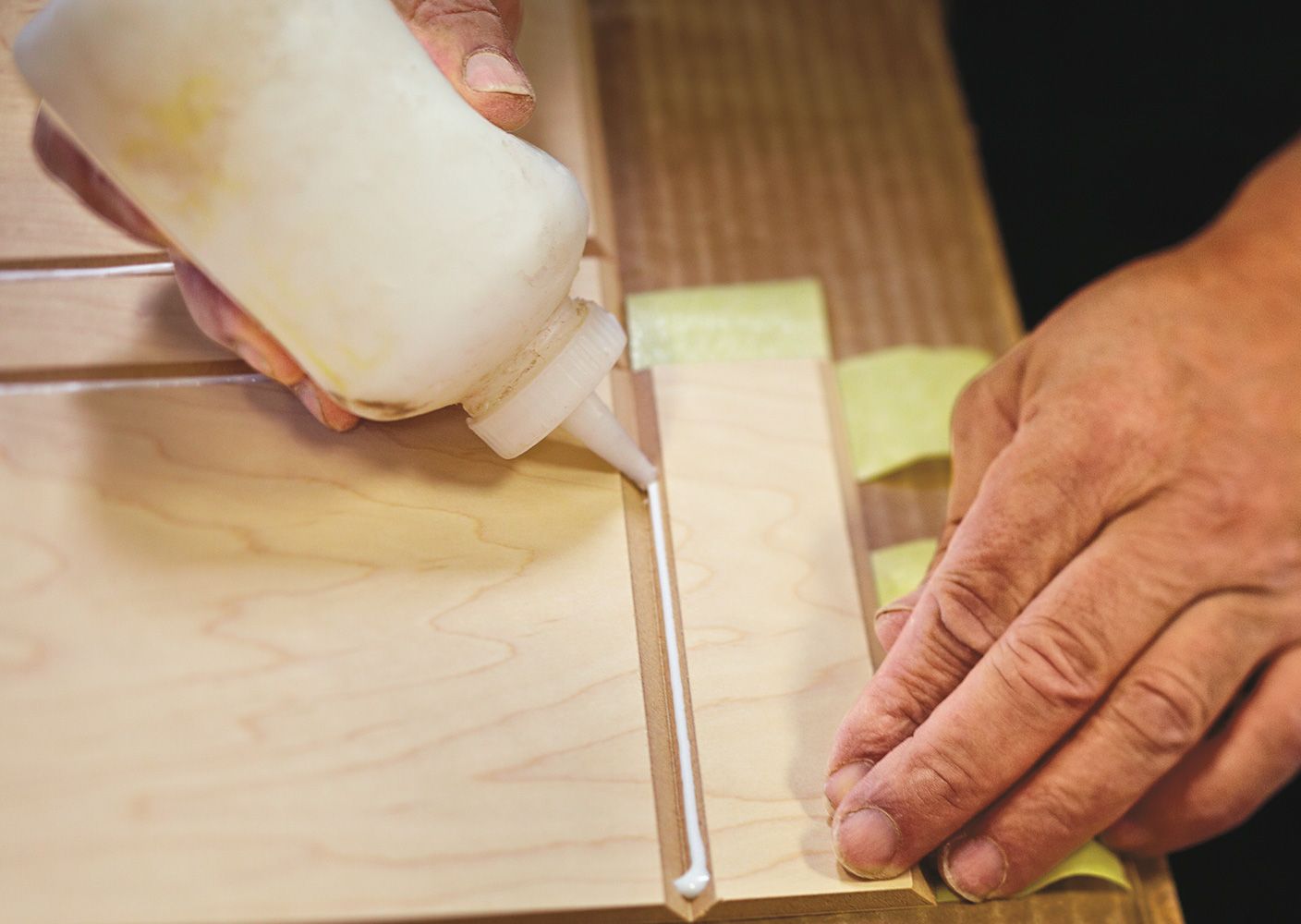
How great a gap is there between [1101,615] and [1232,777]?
10 cm

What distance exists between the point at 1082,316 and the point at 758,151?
0.97ft

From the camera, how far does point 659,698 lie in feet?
1.46

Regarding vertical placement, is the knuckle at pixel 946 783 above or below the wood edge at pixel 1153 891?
above

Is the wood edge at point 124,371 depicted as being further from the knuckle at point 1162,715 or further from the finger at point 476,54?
the knuckle at point 1162,715

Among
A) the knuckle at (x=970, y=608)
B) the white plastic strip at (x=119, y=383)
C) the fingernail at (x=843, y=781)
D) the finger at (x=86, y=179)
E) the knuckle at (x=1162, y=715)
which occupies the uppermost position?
the finger at (x=86, y=179)

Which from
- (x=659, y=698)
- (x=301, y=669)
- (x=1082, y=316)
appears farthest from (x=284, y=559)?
(x=1082, y=316)

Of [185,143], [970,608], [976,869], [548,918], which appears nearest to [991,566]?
[970,608]

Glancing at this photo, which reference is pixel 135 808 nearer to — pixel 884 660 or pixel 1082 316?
pixel 884 660

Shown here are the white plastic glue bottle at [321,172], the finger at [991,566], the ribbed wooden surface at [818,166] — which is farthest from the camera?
the ribbed wooden surface at [818,166]

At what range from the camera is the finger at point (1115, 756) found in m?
0.43

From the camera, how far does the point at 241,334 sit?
0.40 metres

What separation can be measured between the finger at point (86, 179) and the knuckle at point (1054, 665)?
0.39m

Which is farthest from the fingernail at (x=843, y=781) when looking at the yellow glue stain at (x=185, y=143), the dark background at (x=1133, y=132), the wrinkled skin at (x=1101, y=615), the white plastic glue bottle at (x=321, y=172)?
the dark background at (x=1133, y=132)

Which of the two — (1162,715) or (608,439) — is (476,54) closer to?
(608,439)
